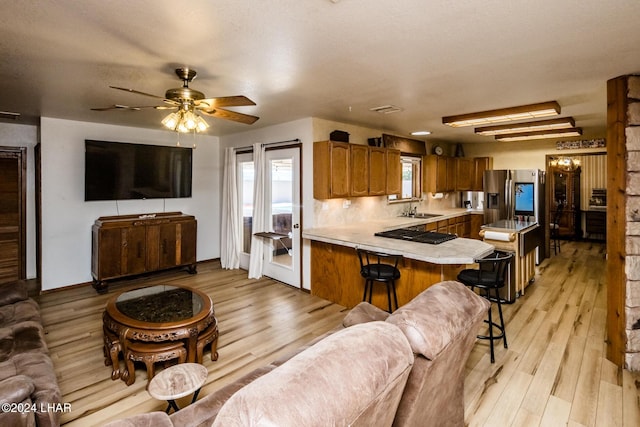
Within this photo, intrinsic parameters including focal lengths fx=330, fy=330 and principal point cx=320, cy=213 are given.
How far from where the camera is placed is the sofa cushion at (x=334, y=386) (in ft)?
2.61

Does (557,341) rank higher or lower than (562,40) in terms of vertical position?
lower

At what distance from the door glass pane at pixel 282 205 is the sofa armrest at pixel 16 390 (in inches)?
136

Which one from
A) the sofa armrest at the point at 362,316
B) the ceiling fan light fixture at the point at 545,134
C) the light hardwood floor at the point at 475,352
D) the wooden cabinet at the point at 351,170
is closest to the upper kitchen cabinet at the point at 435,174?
the ceiling fan light fixture at the point at 545,134

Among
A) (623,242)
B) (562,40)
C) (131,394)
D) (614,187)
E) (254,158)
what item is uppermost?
(562,40)

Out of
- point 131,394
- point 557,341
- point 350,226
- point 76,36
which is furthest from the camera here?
point 350,226

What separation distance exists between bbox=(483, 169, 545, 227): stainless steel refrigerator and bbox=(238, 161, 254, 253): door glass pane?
4.72 metres

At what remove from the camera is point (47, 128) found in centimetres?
456

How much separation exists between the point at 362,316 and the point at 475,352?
143cm

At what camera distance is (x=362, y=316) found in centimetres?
229

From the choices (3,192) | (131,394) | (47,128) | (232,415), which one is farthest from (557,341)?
(3,192)

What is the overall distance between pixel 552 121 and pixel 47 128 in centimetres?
710

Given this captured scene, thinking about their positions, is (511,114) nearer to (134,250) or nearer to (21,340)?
(21,340)

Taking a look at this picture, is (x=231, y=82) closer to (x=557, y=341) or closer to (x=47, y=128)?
(x=47, y=128)

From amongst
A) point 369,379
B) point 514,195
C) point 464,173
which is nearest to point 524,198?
point 514,195
